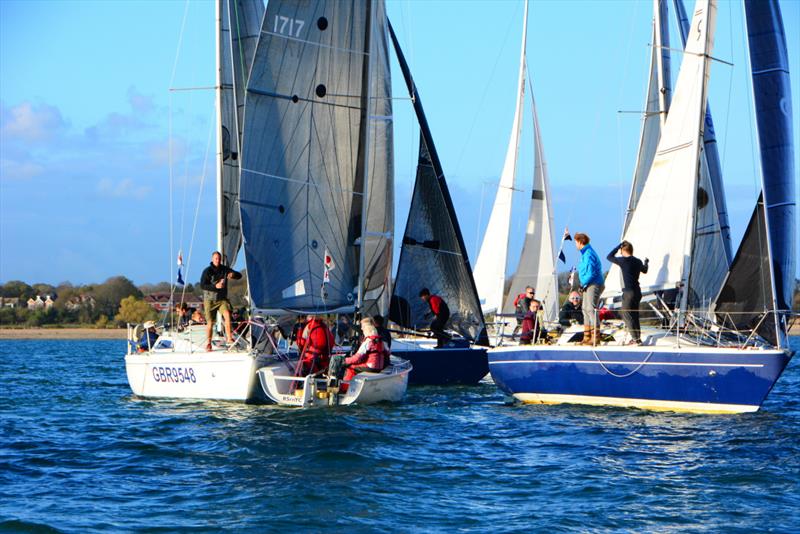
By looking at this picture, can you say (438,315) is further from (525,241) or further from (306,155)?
(525,241)

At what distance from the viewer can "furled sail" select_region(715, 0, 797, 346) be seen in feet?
61.7

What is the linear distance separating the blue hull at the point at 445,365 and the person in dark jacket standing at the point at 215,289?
621 centimetres

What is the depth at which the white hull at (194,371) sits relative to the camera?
66.2ft

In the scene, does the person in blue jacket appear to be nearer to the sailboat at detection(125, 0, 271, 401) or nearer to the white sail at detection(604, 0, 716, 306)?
the white sail at detection(604, 0, 716, 306)

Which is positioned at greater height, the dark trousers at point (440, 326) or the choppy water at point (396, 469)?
the dark trousers at point (440, 326)

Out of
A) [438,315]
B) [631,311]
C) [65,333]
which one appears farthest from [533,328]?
[65,333]

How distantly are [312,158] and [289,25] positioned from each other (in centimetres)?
262

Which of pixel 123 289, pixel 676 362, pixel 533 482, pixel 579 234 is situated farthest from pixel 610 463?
pixel 123 289

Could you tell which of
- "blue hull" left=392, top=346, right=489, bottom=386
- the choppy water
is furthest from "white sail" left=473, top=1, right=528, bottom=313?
the choppy water

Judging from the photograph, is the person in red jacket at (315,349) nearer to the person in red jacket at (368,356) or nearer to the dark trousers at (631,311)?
the person in red jacket at (368,356)

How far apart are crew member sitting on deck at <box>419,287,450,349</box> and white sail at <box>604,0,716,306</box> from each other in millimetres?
5530

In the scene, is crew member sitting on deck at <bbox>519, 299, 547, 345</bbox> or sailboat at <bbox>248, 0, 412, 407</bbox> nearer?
sailboat at <bbox>248, 0, 412, 407</bbox>

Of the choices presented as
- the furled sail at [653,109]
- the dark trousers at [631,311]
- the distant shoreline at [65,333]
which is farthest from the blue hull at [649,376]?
the distant shoreline at [65,333]

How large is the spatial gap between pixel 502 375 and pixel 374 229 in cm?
463
